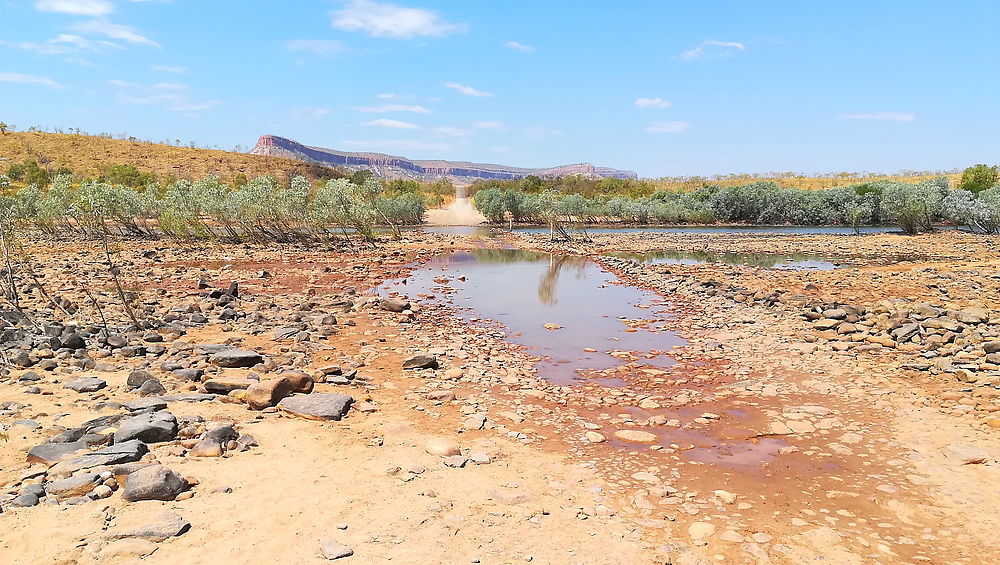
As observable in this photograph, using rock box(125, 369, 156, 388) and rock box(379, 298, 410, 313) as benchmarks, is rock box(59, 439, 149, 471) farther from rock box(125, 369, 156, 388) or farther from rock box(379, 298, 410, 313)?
rock box(379, 298, 410, 313)

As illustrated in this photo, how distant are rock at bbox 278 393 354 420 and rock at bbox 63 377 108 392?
2911 millimetres

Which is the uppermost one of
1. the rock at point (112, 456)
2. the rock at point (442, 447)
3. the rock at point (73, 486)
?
the rock at point (112, 456)

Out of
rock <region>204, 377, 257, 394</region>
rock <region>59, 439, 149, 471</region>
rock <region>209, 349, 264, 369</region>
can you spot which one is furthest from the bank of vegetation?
rock <region>59, 439, 149, 471</region>

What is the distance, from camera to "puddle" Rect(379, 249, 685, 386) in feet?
43.2

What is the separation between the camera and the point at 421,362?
11.7 m

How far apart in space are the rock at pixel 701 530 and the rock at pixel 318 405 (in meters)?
5.06

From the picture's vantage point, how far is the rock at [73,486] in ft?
19.3

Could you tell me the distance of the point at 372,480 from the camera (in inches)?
265

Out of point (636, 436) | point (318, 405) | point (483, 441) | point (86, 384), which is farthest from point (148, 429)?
point (636, 436)

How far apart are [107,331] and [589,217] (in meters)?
67.3

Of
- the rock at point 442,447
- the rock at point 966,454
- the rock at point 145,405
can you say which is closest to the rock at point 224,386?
the rock at point 145,405

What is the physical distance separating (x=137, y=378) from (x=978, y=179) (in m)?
96.9

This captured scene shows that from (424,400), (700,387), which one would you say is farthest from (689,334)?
(424,400)

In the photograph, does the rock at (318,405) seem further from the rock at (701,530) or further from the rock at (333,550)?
the rock at (701,530)
